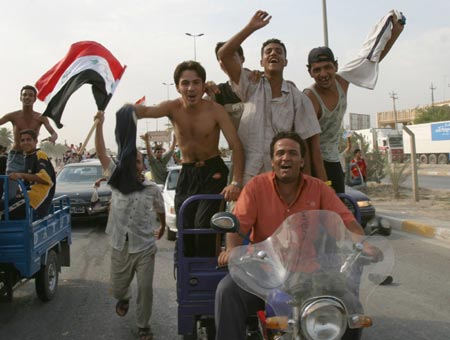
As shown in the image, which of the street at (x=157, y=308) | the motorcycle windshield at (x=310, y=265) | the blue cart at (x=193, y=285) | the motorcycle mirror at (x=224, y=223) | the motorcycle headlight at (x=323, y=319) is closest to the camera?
the motorcycle headlight at (x=323, y=319)

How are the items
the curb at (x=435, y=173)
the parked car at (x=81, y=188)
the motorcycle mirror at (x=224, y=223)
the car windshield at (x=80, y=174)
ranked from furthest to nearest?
1. the curb at (x=435, y=173)
2. the car windshield at (x=80, y=174)
3. the parked car at (x=81, y=188)
4. the motorcycle mirror at (x=224, y=223)

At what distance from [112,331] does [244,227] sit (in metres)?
2.08

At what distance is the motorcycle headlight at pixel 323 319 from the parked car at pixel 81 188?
8735 millimetres

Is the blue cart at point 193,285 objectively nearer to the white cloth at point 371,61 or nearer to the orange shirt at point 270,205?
the orange shirt at point 270,205

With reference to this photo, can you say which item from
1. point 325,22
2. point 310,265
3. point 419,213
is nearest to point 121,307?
point 310,265

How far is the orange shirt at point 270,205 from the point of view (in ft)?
9.86

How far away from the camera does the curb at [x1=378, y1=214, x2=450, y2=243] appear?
28.7 feet

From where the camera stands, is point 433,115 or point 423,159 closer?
point 423,159

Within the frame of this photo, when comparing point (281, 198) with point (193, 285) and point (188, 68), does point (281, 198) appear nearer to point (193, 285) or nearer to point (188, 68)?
point (193, 285)

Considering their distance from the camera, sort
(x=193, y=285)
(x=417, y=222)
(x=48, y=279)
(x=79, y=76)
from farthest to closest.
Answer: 1. (x=417, y=222)
2. (x=79, y=76)
3. (x=48, y=279)
4. (x=193, y=285)

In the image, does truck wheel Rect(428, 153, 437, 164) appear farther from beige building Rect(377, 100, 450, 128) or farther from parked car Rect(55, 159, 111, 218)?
parked car Rect(55, 159, 111, 218)

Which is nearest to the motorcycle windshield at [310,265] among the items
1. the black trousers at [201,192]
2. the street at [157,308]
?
the black trousers at [201,192]

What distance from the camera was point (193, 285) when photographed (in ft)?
10.7

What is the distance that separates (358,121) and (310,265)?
184 feet
